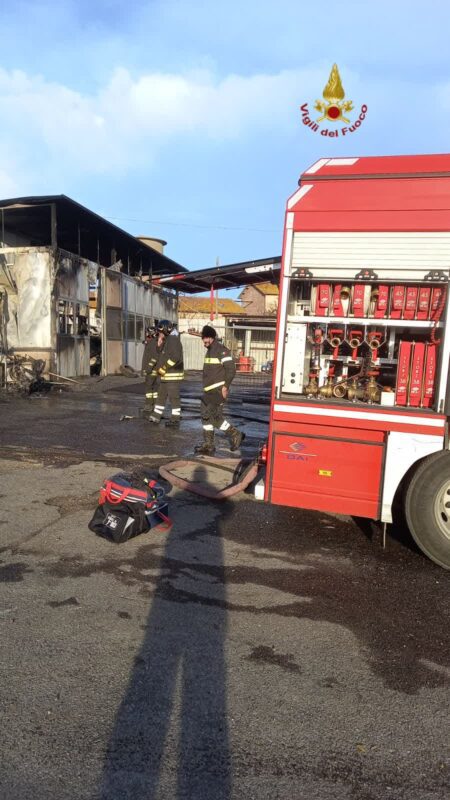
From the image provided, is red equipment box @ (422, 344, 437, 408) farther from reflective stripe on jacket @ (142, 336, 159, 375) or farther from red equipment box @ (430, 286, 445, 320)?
reflective stripe on jacket @ (142, 336, 159, 375)

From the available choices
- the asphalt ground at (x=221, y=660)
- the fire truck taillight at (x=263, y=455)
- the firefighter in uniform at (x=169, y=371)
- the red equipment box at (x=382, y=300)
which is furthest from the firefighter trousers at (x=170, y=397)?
the red equipment box at (x=382, y=300)

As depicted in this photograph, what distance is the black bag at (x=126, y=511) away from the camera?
4.24m

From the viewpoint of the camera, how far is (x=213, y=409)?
7.60m

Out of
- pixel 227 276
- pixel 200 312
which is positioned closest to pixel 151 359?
pixel 227 276

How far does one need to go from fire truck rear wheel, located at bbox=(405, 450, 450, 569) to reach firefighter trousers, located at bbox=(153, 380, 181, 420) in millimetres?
6207

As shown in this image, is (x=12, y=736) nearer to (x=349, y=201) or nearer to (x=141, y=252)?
(x=349, y=201)

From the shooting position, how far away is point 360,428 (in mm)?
4105

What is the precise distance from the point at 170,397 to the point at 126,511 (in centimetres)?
554

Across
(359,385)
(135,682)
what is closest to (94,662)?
(135,682)

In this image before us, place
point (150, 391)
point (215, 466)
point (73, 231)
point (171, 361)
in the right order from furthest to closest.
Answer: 1. point (73, 231)
2. point (150, 391)
3. point (171, 361)
4. point (215, 466)

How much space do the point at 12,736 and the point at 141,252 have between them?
921 inches

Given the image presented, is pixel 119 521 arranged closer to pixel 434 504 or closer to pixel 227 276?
pixel 434 504

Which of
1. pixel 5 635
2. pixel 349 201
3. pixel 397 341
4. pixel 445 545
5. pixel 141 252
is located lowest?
pixel 5 635

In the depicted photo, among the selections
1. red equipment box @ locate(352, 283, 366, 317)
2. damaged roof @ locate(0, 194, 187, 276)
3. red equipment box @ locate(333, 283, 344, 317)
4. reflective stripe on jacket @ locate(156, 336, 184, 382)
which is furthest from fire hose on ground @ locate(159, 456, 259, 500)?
damaged roof @ locate(0, 194, 187, 276)
